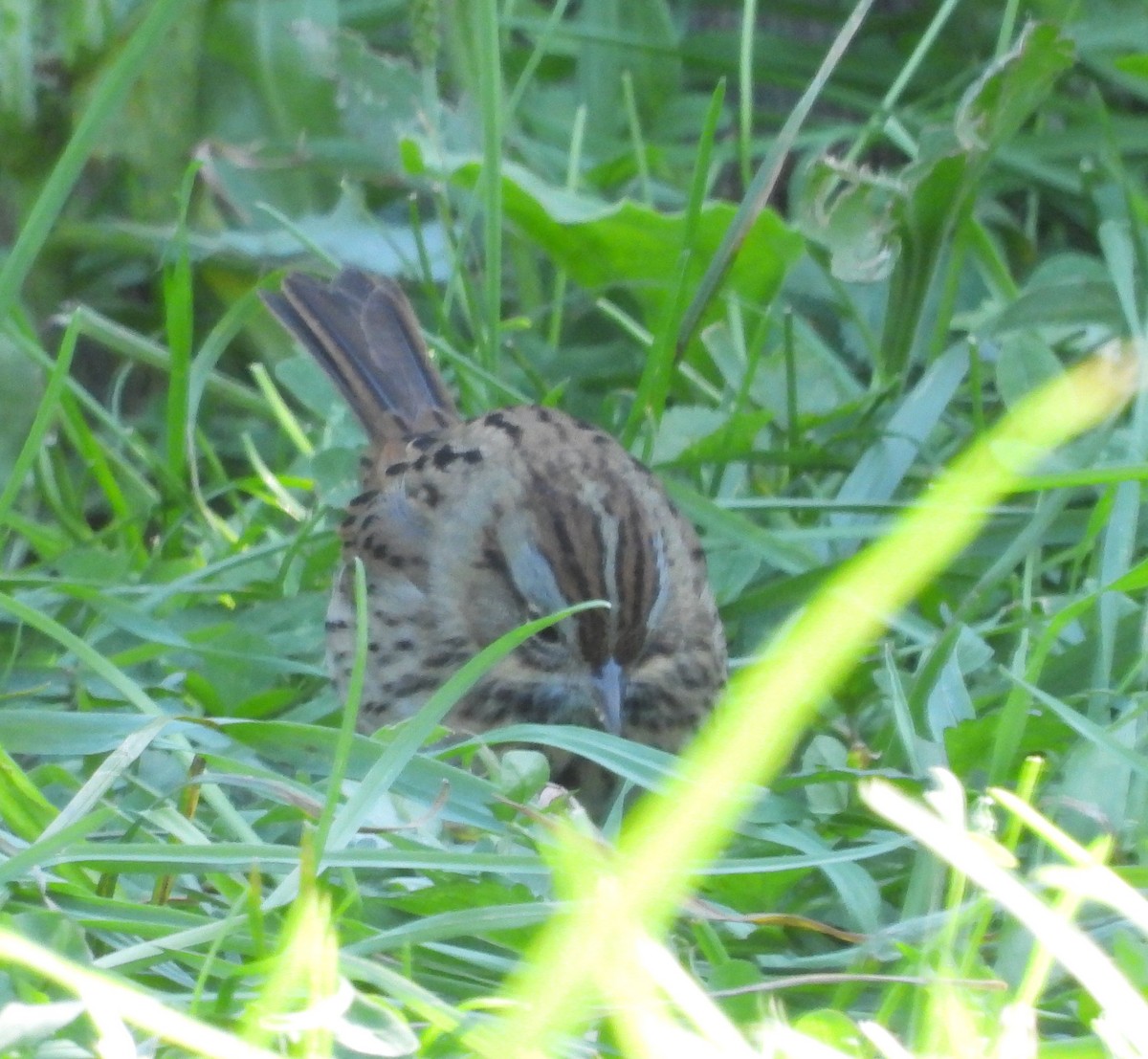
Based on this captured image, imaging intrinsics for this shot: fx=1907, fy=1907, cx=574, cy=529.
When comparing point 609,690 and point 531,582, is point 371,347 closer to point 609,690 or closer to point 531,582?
point 531,582

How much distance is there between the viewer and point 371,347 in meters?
3.80

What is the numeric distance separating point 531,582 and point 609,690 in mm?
241

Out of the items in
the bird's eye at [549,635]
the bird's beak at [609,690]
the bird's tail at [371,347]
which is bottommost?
the bird's beak at [609,690]

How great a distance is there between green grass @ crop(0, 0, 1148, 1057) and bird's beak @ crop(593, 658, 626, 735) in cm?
19

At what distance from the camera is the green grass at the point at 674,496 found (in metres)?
1.93

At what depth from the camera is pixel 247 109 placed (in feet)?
15.7

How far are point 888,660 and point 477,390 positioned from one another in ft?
5.22

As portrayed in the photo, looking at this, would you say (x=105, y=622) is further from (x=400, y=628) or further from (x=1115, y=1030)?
(x=1115, y=1030)

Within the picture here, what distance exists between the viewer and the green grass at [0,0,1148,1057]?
1.93 metres

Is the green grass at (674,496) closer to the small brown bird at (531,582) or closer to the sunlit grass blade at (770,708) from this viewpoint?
the sunlit grass blade at (770,708)

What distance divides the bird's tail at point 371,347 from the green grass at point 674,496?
0.11 metres

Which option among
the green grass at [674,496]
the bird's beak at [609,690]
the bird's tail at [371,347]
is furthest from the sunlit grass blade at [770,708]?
the bird's tail at [371,347]

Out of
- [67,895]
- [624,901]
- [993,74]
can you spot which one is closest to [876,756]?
[624,901]

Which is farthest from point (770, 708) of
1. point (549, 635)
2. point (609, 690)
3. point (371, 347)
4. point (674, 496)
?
point (371, 347)
